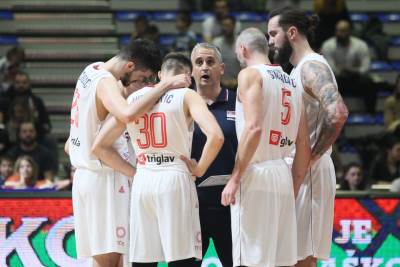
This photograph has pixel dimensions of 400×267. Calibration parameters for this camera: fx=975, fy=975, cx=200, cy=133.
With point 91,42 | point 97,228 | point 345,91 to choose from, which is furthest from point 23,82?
point 97,228

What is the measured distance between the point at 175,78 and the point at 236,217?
3.29ft

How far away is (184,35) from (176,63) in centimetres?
787

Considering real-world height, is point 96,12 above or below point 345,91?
above

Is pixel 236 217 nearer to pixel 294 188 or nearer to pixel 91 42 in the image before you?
pixel 294 188

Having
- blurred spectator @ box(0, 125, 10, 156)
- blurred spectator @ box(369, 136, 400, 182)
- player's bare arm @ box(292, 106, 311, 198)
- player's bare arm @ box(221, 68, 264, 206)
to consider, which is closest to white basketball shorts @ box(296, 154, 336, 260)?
player's bare arm @ box(292, 106, 311, 198)

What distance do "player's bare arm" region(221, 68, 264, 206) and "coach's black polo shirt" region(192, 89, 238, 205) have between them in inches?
21.4

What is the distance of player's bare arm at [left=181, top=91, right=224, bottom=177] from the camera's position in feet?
20.2

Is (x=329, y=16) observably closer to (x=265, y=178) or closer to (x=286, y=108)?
(x=286, y=108)

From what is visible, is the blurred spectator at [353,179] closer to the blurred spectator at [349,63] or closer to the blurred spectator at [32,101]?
the blurred spectator at [349,63]

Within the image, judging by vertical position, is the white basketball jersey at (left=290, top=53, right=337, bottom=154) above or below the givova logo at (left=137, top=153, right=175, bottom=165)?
above

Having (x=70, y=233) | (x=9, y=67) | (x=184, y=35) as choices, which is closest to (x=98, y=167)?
(x=70, y=233)

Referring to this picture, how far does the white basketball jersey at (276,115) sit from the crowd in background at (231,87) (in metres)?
4.45

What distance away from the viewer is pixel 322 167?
6.91m

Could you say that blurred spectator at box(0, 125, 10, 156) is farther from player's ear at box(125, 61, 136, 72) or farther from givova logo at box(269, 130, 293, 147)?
givova logo at box(269, 130, 293, 147)
